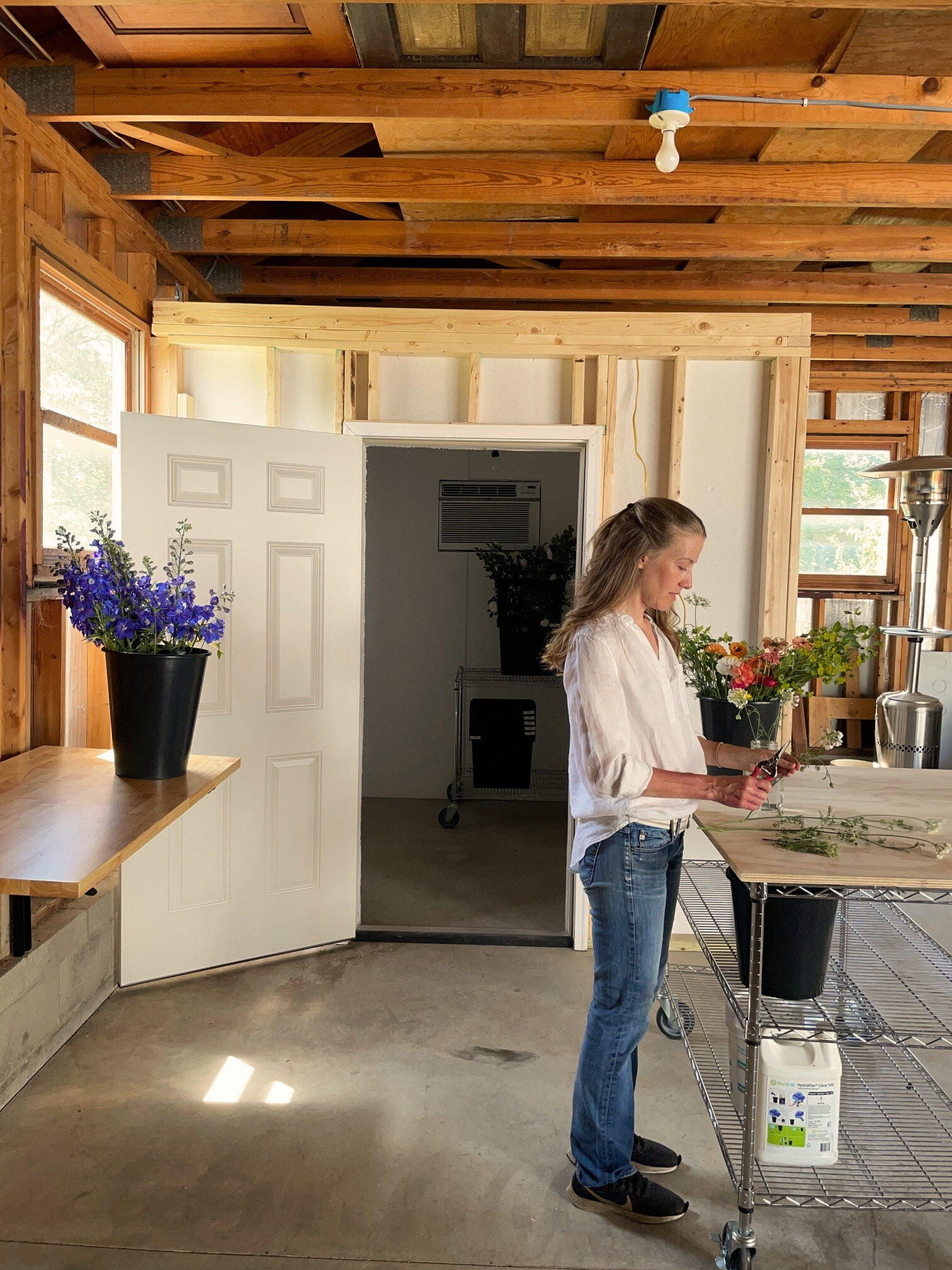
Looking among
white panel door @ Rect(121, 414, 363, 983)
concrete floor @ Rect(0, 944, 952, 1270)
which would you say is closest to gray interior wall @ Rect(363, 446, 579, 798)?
white panel door @ Rect(121, 414, 363, 983)

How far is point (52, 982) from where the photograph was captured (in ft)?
9.82

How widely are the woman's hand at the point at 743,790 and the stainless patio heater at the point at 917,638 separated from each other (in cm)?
257

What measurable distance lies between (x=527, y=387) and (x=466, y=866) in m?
2.48

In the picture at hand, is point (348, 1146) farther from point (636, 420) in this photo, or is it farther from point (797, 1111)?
point (636, 420)

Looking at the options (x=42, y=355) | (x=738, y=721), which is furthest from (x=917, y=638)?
(x=42, y=355)

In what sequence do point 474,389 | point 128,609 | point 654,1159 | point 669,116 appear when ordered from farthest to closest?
point 474,389 < point 669,116 < point 654,1159 < point 128,609

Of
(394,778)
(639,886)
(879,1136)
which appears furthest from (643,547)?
(394,778)

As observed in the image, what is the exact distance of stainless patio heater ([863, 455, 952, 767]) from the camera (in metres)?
4.45

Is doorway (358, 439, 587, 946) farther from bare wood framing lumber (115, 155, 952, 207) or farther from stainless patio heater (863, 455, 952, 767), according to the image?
bare wood framing lumber (115, 155, 952, 207)

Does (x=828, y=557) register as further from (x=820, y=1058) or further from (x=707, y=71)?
(x=820, y=1058)

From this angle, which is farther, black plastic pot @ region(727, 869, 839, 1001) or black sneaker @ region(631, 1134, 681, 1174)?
black sneaker @ region(631, 1134, 681, 1174)

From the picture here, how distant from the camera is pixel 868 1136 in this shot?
8.45ft

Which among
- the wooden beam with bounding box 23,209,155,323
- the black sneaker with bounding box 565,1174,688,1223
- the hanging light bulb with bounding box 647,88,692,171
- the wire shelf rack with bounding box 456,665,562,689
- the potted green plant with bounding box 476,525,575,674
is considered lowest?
the black sneaker with bounding box 565,1174,688,1223

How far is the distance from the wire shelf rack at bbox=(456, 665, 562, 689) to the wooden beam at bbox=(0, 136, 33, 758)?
325 cm
